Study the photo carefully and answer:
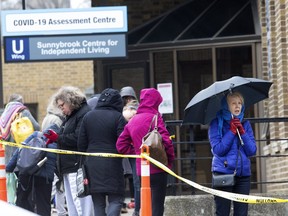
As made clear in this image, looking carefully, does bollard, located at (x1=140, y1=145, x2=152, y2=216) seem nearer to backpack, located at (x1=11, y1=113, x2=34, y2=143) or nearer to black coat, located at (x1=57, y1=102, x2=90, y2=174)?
black coat, located at (x1=57, y1=102, x2=90, y2=174)

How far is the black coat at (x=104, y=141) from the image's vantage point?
32.3ft

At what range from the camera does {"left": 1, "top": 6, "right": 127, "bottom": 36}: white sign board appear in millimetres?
15789

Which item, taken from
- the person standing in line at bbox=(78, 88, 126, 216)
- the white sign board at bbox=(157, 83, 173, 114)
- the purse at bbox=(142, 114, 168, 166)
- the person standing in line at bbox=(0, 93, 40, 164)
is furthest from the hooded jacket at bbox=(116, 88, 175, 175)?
the white sign board at bbox=(157, 83, 173, 114)

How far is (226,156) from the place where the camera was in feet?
29.5

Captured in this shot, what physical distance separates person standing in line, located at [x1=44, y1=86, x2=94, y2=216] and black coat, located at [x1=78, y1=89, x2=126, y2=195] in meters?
0.52

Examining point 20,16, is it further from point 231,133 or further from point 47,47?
point 231,133

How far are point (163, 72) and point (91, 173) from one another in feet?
29.1

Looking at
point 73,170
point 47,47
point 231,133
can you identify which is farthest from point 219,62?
point 231,133

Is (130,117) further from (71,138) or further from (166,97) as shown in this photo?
(166,97)

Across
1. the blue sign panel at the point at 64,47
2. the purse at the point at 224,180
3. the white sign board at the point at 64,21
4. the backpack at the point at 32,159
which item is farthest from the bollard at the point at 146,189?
the white sign board at the point at 64,21

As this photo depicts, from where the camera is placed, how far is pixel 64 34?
16031 mm

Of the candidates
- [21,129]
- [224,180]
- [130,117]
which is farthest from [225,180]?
[21,129]

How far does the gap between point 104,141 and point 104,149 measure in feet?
0.28

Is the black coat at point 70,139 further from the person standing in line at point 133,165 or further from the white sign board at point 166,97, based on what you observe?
the white sign board at point 166,97
